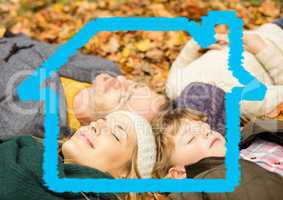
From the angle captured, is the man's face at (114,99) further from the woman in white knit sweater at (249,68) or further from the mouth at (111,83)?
the woman in white knit sweater at (249,68)

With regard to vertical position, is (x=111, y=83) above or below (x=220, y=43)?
below

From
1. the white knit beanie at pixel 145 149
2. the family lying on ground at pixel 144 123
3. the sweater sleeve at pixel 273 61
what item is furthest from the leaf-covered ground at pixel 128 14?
the white knit beanie at pixel 145 149

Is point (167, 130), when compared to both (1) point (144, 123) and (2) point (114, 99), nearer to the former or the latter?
(1) point (144, 123)

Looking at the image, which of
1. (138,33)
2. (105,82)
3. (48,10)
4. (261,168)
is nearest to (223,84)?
(105,82)

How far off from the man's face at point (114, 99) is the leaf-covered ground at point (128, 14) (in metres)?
0.40

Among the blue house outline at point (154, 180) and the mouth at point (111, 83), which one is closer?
the blue house outline at point (154, 180)

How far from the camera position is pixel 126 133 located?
2250mm

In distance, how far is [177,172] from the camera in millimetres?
2264

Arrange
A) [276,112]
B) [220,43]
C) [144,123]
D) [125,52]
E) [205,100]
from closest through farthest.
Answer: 1. [144,123]
2. [276,112]
3. [205,100]
4. [220,43]
5. [125,52]

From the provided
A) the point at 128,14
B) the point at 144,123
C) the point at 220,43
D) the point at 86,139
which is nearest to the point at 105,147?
the point at 86,139

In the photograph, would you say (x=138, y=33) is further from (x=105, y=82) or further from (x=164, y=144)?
(x=164, y=144)

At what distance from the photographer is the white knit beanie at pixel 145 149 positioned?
225cm

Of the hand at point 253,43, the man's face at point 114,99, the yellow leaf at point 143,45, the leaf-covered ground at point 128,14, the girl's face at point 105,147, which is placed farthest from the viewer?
the yellow leaf at point 143,45

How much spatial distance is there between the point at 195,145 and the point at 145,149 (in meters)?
0.20
